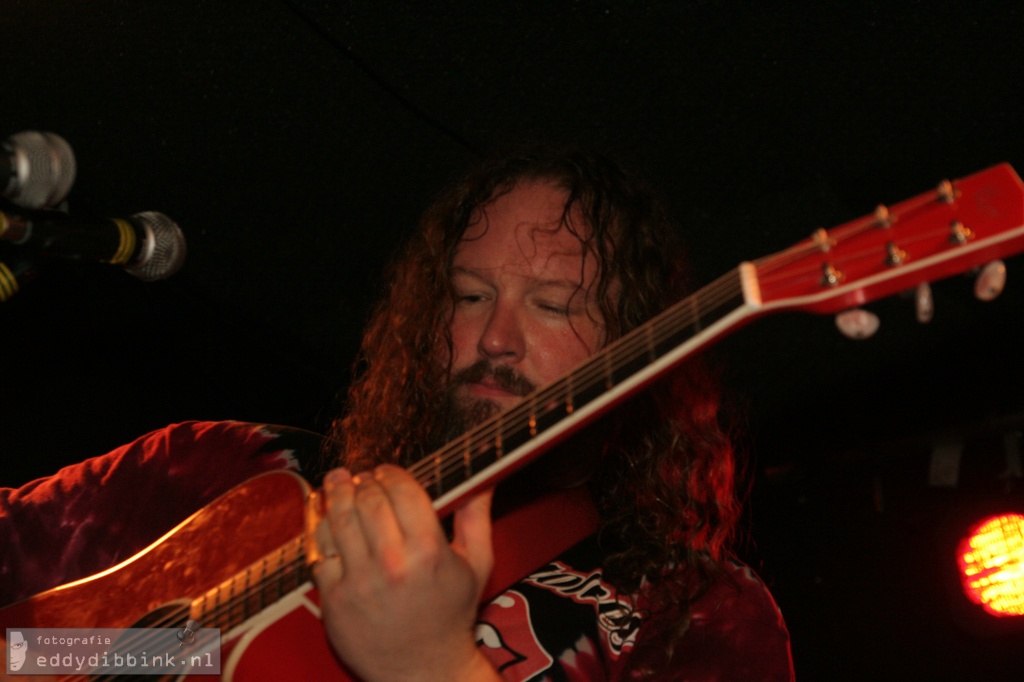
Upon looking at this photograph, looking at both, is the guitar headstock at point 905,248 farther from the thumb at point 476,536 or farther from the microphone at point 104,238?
the microphone at point 104,238

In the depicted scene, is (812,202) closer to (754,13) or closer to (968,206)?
(754,13)

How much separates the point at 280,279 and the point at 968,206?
2667mm

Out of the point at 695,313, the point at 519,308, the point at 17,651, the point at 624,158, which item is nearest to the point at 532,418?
the point at 695,313

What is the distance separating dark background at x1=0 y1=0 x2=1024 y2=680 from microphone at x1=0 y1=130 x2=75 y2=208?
65.6 inches

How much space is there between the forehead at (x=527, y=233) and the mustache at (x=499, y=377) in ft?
0.73

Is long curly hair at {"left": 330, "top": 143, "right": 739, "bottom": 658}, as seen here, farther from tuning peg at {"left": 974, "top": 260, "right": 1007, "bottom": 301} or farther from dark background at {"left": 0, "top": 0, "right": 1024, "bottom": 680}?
tuning peg at {"left": 974, "top": 260, "right": 1007, "bottom": 301}

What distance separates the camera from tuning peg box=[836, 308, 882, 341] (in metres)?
1.20

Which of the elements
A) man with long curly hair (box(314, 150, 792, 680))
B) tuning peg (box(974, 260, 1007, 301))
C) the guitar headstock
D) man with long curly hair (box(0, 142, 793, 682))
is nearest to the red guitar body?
man with long curly hair (box(0, 142, 793, 682))

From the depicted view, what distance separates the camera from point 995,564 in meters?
2.74

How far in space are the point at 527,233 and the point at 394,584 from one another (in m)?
0.95

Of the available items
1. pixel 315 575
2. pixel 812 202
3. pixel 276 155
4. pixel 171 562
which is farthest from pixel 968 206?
pixel 276 155

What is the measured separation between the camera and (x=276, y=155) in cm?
302

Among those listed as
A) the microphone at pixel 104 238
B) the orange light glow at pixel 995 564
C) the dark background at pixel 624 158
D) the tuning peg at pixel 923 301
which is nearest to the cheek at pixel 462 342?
the microphone at pixel 104 238

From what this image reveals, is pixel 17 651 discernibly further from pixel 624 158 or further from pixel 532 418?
pixel 624 158
